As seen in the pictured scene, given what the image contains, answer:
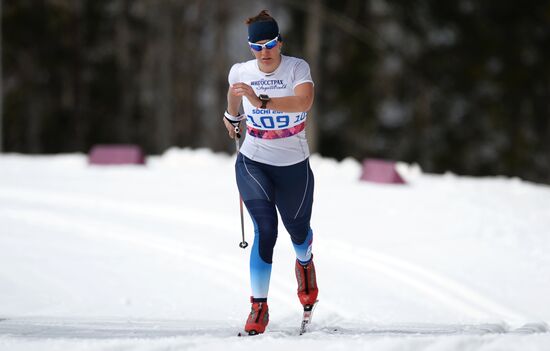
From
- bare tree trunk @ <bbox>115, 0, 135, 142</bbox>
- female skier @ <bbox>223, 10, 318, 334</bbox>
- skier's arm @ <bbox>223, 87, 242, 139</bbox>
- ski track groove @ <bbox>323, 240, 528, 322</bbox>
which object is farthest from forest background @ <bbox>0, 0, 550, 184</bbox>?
female skier @ <bbox>223, 10, 318, 334</bbox>

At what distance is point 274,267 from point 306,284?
7.55 ft

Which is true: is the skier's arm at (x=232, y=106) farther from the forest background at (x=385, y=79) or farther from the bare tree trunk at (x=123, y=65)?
the bare tree trunk at (x=123, y=65)

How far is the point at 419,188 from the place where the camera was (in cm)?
1256

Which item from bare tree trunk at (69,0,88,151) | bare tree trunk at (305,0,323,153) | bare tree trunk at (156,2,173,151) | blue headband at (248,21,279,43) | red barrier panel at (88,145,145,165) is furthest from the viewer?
bare tree trunk at (69,0,88,151)

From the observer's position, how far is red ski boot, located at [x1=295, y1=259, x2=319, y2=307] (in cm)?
595

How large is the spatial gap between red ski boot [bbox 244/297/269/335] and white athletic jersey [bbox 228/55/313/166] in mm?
977

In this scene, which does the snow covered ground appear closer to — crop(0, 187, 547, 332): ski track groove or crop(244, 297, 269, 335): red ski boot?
crop(0, 187, 547, 332): ski track groove

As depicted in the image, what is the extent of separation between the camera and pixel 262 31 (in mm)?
5309

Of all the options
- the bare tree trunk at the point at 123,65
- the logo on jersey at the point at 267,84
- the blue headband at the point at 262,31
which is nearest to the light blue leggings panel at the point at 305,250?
the logo on jersey at the point at 267,84

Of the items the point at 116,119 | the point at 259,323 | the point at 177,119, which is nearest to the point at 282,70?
the point at 259,323

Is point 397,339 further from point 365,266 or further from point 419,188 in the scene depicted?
point 419,188

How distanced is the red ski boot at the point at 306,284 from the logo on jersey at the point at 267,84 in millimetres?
1385

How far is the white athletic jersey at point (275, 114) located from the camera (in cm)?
541

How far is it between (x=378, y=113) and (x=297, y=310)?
96.7 feet
